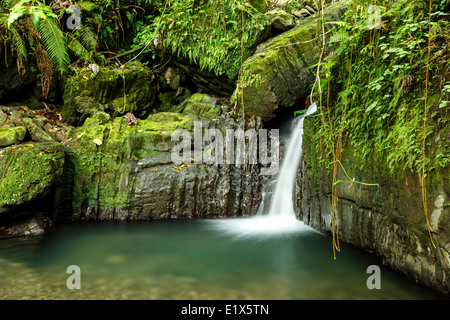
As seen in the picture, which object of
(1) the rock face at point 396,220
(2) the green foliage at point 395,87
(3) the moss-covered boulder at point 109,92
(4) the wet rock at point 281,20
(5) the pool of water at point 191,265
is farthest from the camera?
(4) the wet rock at point 281,20

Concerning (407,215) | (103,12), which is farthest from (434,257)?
(103,12)

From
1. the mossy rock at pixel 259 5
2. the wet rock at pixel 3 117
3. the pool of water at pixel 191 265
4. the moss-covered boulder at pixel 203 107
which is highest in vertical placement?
the mossy rock at pixel 259 5

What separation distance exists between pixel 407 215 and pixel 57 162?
5887 mm

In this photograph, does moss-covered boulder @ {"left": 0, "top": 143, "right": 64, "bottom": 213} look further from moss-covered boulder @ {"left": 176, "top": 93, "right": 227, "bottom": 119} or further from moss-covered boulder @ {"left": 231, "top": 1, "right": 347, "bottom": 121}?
moss-covered boulder @ {"left": 231, "top": 1, "right": 347, "bottom": 121}

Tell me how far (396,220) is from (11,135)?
6955 millimetres

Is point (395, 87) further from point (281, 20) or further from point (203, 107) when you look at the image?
point (281, 20)

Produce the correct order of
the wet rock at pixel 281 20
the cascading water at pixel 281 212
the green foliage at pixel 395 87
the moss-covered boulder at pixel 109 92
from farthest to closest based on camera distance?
the wet rock at pixel 281 20
the moss-covered boulder at pixel 109 92
the cascading water at pixel 281 212
the green foliage at pixel 395 87

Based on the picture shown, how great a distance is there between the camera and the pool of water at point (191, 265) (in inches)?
122

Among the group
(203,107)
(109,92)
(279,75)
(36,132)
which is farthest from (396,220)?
(109,92)

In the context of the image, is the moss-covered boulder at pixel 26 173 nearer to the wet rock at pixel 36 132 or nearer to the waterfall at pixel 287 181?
the wet rock at pixel 36 132
